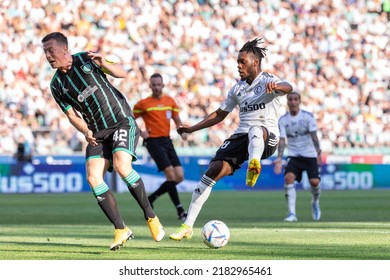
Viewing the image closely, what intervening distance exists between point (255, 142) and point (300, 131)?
21.5ft

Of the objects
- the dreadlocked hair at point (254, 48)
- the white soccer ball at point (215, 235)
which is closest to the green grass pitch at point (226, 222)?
the white soccer ball at point (215, 235)

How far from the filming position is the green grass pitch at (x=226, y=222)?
10430mm

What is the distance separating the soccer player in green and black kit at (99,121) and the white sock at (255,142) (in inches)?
51.5

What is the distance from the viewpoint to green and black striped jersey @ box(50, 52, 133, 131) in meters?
11.1

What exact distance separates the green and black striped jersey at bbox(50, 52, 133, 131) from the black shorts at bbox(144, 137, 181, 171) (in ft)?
23.5

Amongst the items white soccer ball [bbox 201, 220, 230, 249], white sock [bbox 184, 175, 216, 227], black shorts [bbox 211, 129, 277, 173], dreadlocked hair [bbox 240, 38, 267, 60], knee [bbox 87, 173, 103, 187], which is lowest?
white soccer ball [bbox 201, 220, 230, 249]

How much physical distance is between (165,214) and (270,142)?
821 cm

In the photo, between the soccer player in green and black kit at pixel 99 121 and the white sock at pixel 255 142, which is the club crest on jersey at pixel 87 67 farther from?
the white sock at pixel 255 142

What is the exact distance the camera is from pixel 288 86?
11.3m

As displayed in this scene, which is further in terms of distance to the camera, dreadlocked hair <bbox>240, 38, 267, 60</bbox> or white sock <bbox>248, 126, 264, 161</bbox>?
dreadlocked hair <bbox>240, 38, 267, 60</bbox>

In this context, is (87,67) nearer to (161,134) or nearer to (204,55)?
(161,134)

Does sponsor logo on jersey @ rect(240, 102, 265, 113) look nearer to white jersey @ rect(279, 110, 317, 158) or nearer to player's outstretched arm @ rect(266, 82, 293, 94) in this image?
player's outstretched arm @ rect(266, 82, 293, 94)

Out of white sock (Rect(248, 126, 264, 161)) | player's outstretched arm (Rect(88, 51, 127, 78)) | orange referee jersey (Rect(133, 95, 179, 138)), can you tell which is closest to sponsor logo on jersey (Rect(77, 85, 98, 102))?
player's outstretched arm (Rect(88, 51, 127, 78))
